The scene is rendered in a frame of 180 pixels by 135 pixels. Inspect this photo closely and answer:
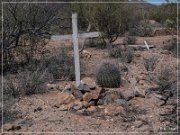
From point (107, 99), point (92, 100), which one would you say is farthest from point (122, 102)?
point (92, 100)

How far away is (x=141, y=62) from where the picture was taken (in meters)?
14.1

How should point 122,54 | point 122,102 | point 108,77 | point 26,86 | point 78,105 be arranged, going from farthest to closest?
point 122,54 < point 108,77 < point 26,86 < point 122,102 < point 78,105

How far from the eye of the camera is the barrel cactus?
1048 centimetres

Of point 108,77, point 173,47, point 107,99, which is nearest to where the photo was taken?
point 107,99

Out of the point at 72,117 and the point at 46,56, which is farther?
the point at 46,56

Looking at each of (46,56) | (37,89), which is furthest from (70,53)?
(37,89)

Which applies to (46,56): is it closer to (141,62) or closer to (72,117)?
(141,62)

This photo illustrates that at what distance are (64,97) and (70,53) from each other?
18.8ft

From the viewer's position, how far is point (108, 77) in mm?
10484

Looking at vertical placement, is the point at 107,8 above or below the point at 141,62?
above

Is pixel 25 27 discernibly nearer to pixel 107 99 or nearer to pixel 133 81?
pixel 133 81

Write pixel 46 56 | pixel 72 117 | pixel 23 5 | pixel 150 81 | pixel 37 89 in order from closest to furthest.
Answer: pixel 72 117 < pixel 37 89 < pixel 150 81 < pixel 23 5 < pixel 46 56

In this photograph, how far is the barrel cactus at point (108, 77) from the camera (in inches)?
413

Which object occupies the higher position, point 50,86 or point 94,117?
point 50,86
